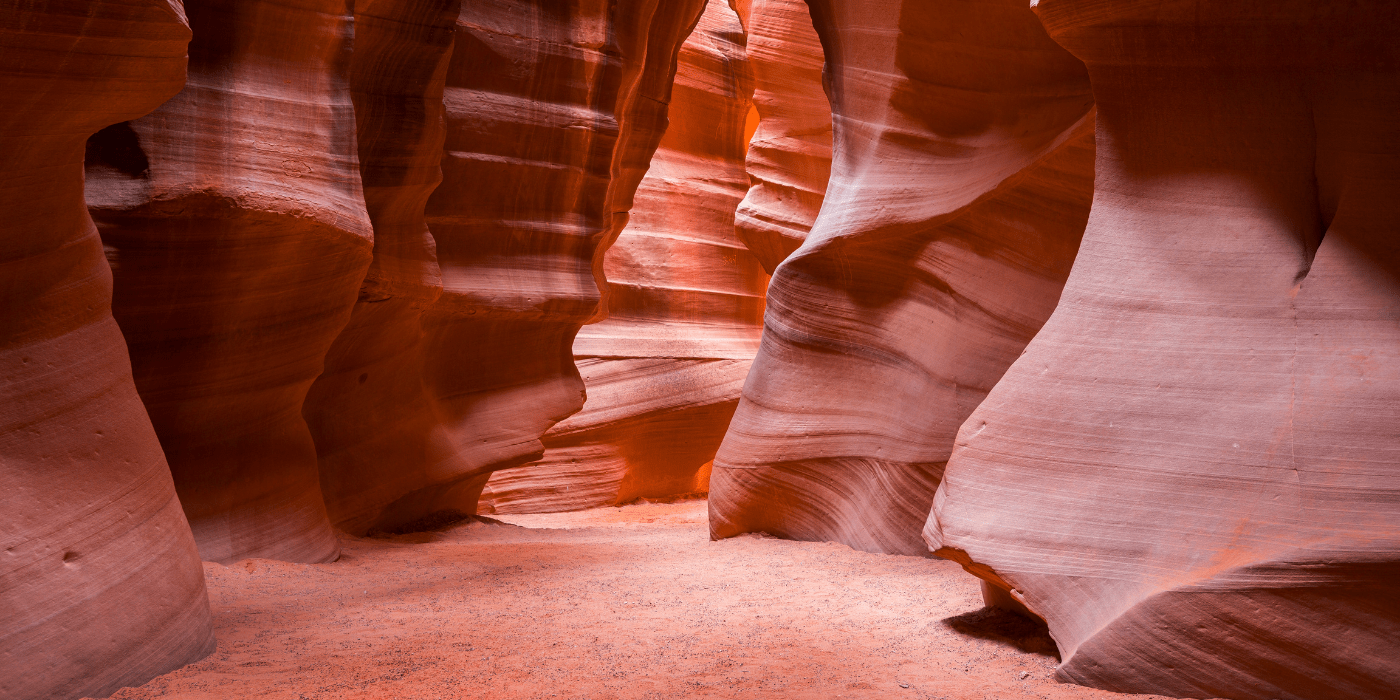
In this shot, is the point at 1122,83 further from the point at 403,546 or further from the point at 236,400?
the point at 403,546

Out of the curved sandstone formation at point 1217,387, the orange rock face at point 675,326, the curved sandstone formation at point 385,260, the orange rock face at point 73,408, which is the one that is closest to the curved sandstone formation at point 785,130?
the orange rock face at point 675,326

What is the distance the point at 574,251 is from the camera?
747cm

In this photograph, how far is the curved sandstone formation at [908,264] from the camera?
5.01 meters

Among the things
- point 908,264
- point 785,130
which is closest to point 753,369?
point 908,264

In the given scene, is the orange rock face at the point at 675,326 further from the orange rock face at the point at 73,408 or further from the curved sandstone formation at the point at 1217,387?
the curved sandstone formation at the point at 1217,387

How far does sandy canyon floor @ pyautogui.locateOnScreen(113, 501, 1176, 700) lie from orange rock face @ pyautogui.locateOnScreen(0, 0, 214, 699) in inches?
7.2

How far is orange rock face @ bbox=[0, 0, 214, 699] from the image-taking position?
→ 2689mm

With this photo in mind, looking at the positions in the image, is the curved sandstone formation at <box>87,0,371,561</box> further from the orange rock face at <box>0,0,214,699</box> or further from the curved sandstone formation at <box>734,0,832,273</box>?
the curved sandstone formation at <box>734,0,832,273</box>

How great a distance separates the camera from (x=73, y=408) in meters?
3.05

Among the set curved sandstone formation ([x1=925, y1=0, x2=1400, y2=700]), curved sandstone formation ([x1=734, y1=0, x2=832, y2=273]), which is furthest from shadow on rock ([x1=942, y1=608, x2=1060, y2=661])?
curved sandstone formation ([x1=734, y1=0, x2=832, y2=273])

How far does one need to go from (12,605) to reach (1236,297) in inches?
135

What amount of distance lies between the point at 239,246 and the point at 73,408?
5.37 ft

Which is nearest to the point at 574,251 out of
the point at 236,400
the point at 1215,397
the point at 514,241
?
the point at 514,241

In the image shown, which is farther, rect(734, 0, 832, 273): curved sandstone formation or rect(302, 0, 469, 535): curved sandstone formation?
rect(734, 0, 832, 273): curved sandstone formation
